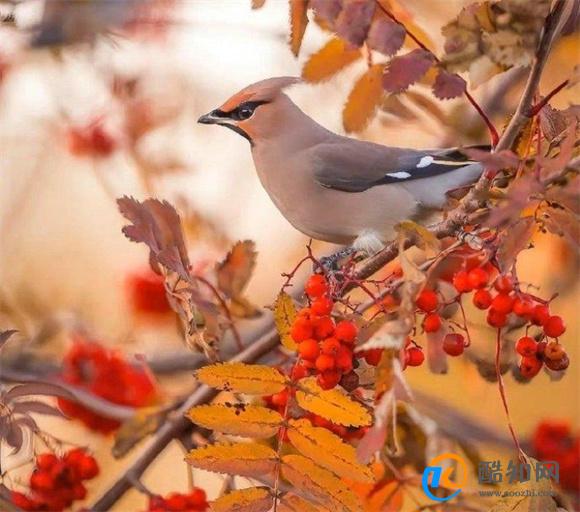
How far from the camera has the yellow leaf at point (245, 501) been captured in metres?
0.81

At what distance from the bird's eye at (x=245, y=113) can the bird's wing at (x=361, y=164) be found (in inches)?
3.3

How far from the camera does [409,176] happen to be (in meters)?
1.02

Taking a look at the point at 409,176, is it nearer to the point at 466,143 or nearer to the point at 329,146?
the point at 329,146

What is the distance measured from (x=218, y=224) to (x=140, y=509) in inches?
18.9

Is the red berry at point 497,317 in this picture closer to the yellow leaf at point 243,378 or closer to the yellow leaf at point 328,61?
the yellow leaf at point 243,378

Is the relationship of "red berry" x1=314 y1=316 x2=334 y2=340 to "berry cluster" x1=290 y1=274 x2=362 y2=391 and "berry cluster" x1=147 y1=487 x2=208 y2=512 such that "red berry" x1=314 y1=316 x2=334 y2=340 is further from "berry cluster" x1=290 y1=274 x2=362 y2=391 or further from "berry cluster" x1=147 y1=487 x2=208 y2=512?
"berry cluster" x1=147 y1=487 x2=208 y2=512

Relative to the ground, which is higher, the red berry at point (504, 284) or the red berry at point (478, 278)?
the red berry at point (504, 284)

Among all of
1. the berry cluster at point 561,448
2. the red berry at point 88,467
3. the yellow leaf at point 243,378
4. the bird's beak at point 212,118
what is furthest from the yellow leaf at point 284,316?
the berry cluster at point 561,448

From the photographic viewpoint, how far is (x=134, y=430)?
1156mm

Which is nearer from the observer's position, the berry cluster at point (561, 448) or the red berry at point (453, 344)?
the red berry at point (453, 344)

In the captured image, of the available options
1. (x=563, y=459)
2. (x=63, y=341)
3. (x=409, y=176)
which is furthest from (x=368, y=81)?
(x=63, y=341)

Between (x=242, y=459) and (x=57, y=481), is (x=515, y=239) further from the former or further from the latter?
(x=57, y=481)

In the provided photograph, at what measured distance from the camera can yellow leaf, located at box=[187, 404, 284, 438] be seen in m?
0.83

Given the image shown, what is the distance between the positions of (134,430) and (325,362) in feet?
1.57
